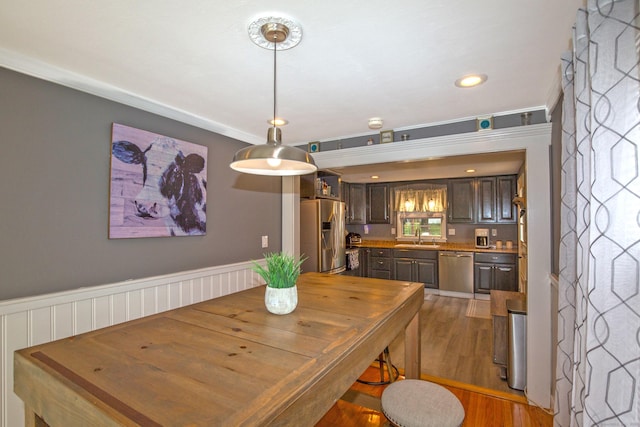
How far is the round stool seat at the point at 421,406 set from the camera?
4.30ft

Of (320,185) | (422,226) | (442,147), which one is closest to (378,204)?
(422,226)

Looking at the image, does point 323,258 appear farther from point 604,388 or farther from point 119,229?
point 604,388

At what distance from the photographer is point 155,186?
2375mm

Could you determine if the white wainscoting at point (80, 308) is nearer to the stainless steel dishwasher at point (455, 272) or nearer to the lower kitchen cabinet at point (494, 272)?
the stainless steel dishwasher at point (455, 272)

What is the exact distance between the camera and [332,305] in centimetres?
168

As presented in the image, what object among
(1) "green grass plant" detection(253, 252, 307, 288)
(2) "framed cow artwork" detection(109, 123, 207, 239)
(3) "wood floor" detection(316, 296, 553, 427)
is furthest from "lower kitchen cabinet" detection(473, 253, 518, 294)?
(1) "green grass plant" detection(253, 252, 307, 288)

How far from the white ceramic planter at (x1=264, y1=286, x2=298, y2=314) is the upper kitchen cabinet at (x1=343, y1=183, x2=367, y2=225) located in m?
4.98

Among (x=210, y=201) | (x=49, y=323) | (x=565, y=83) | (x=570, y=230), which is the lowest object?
(x=49, y=323)

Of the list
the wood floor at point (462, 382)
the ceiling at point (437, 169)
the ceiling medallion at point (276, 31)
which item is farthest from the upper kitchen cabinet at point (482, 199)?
the ceiling medallion at point (276, 31)

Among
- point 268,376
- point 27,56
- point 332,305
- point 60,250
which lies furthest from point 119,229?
point 268,376

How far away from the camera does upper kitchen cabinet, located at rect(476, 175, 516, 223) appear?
5391 millimetres

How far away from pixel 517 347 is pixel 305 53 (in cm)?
271

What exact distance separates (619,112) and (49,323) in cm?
292

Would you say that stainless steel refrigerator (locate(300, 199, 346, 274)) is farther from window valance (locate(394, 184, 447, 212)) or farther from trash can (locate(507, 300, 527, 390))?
trash can (locate(507, 300, 527, 390))
